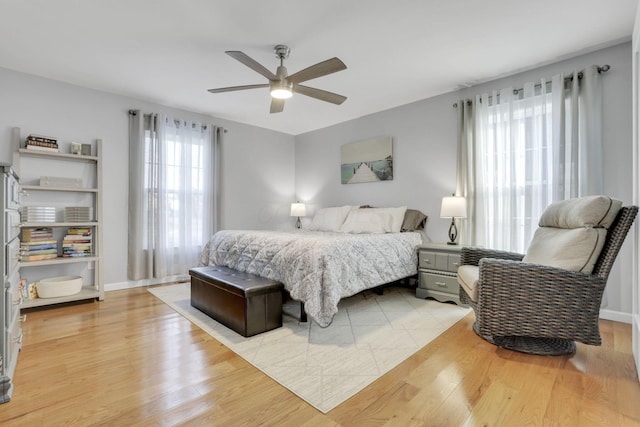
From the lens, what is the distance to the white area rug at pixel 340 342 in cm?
177

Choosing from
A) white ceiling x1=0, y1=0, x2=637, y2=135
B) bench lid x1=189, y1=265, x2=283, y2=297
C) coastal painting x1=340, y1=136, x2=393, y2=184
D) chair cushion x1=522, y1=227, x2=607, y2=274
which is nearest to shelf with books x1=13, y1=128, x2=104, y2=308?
white ceiling x1=0, y1=0, x2=637, y2=135

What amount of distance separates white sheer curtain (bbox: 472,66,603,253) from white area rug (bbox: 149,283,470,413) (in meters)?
1.10

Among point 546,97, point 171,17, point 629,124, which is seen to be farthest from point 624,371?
point 171,17

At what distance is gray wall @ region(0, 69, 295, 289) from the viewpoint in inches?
131

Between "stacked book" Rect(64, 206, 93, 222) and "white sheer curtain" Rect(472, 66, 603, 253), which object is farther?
"stacked book" Rect(64, 206, 93, 222)

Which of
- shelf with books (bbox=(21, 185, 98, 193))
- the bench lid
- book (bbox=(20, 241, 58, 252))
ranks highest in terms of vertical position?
shelf with books (bbox=(21, 185, 98, 193))

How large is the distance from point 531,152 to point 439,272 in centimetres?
155

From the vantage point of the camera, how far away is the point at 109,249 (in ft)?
12.7

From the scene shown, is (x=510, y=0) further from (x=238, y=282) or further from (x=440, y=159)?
(x=238, y=282)

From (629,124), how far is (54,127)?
5827 mm

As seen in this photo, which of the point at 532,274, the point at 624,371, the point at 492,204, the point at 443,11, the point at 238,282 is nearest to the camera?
the point at 624,371

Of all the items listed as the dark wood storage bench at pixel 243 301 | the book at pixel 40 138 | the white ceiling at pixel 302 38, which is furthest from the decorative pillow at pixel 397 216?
the book at pixel 40 138

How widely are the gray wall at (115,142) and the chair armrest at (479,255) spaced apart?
3.52 metres

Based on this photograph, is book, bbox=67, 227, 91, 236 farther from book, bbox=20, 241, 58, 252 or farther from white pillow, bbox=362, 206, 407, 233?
white pillow, bbox=362, 206, 407, 233
